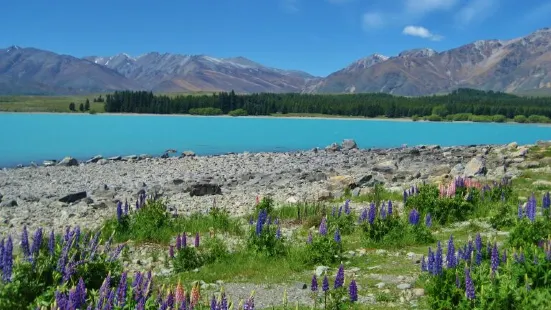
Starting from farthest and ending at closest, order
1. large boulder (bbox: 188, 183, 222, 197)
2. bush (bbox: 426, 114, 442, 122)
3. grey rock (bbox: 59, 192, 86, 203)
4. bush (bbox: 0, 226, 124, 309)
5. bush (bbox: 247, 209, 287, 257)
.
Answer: bush (bbox: 426, 114, 442, 122) → large boulder (bbox: 188, 183, 222, 197) → grey rock (bbox: 59, 192, 86, 203) → bush (bbox: 247, 209, 287, 257) → bush (bbox: 0, 226, 124, 309)

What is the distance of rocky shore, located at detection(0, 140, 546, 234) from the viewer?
20.0 metres

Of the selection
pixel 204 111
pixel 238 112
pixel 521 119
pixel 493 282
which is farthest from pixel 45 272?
pixel 521 119

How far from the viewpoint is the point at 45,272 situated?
7.59m

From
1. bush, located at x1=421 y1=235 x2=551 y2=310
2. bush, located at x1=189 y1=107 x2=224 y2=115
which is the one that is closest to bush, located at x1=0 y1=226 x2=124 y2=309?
bush, located at x1=421 y1=235 x2=551 y2=310

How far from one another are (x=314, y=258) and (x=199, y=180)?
67.4 feet

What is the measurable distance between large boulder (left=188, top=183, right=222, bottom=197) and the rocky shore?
0.05 meters

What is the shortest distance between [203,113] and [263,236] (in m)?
179

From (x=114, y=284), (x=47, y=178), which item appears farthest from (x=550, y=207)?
(x=47, y=178)

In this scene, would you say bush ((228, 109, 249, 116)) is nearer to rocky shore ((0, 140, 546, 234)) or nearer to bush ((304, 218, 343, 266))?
rocky shore ((0, 140, 546, 234))

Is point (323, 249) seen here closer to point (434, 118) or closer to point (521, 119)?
point (434, 118)

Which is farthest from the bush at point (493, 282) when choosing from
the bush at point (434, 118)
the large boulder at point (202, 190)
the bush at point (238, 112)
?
the bush at point (434, 118)

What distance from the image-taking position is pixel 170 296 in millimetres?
5301

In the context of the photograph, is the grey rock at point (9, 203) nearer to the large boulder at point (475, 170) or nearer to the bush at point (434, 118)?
the large boulder at point (475, 170)

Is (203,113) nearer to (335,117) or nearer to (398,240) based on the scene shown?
(335,117)
